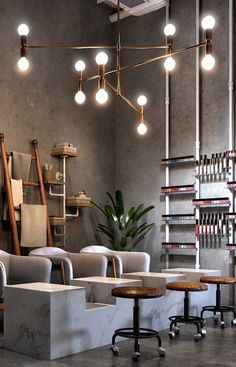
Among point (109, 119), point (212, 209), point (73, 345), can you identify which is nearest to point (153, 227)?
point (212, 209)

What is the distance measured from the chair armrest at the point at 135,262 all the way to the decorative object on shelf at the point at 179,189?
3.79ft

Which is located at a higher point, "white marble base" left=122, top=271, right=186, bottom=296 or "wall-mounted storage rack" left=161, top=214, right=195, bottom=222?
"wall-mounted storage rack" left=161, top=214, right=195, bottom=222

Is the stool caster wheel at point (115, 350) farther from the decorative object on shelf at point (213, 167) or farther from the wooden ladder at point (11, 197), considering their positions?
the decorative object on shelf at point (213, 167)

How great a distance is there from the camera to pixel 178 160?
679 centimetres

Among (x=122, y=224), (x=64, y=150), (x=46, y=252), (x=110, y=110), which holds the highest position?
(x=110, y=110)

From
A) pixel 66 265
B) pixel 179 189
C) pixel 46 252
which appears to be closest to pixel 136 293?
pixel 66 265

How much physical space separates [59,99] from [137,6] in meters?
1.97

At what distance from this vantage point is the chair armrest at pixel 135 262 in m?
5.95

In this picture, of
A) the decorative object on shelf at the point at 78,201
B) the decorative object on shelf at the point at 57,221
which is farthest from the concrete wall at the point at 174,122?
the decorative object on shelf at the point at 57,221

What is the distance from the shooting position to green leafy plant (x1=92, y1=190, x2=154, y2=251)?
22.7 feet

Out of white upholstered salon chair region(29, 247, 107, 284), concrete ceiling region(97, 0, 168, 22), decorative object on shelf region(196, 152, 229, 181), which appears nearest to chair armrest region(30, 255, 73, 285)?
white upholstered salon chair region(29, 247, 107, 284)

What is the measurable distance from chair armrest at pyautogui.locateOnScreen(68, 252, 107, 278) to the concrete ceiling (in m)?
Result: 4.05

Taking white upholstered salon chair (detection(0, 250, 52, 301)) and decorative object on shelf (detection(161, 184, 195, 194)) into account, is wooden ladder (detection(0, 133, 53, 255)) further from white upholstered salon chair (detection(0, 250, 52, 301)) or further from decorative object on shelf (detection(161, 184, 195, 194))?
decorative object on shelf (detection(161, 184, 195, 194))

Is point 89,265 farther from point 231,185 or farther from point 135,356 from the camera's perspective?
point 231,185
